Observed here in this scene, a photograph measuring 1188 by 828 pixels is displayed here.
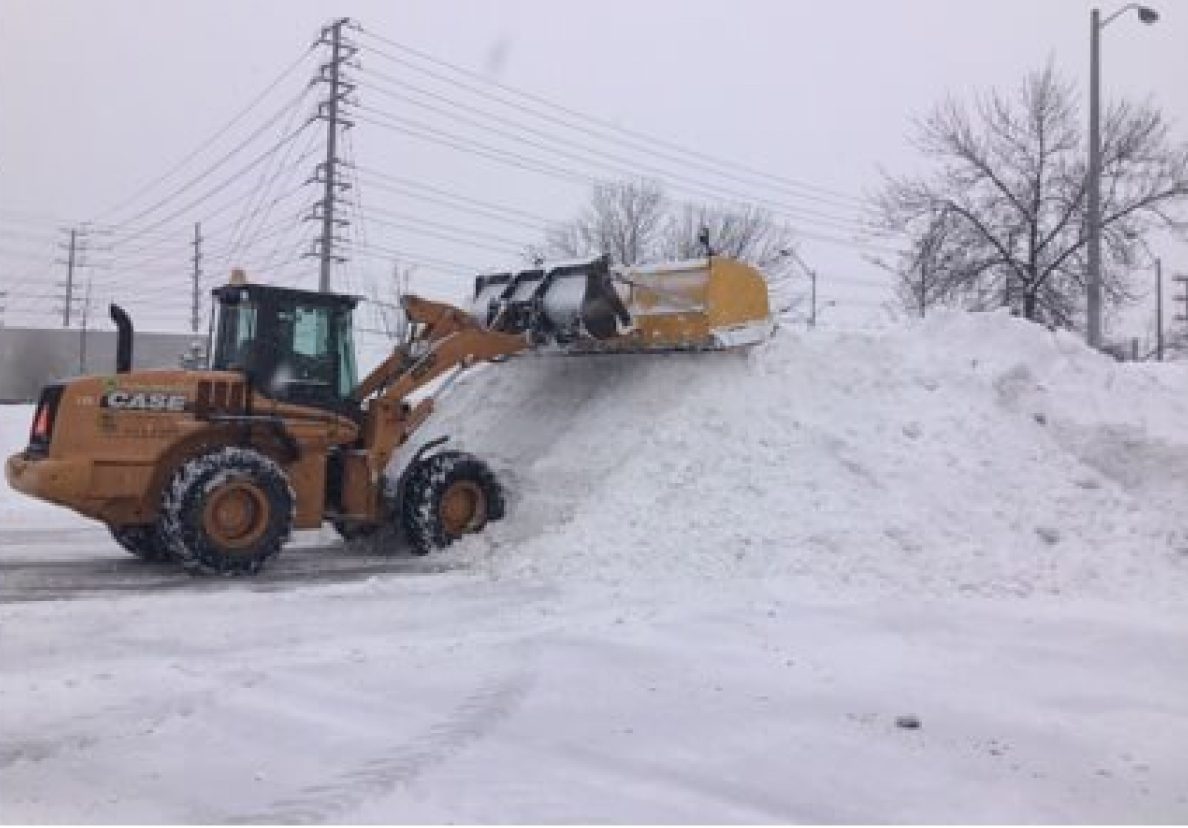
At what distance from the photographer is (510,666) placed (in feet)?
27.5

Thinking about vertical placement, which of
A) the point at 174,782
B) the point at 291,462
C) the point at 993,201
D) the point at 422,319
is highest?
the point at 993,201

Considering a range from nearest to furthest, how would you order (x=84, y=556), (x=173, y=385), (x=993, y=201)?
(x=173, y=385) → (x=84, y=556) → (x=993, y=201)

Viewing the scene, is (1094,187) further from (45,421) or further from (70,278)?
(70,278)

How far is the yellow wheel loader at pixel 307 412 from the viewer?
12039 mm

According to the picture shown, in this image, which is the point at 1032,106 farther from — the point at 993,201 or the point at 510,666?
the point at 510,666

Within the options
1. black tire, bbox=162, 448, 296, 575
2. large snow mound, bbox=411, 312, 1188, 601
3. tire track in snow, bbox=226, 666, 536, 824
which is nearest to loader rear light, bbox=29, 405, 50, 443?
black tire, bbox=162, 448, 296, 575

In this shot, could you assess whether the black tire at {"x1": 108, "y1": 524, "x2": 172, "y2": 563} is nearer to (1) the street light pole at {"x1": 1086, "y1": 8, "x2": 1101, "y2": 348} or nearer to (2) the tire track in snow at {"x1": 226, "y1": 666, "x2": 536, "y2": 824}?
(2) the tire track in snow at {"x1": 226, "y1": 666, "x2": 536, "y2": 824}

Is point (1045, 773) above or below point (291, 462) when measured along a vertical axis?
below

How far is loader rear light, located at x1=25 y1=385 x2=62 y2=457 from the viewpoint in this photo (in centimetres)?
1194

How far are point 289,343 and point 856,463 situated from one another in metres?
5.86

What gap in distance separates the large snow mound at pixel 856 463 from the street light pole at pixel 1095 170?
4.87m

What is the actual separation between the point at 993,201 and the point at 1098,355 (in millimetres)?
15612

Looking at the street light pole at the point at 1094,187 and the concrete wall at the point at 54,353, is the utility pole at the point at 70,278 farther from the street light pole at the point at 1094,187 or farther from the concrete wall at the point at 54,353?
the street light pole at the point at 1094,187

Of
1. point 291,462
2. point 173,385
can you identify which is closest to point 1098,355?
point 291,462
